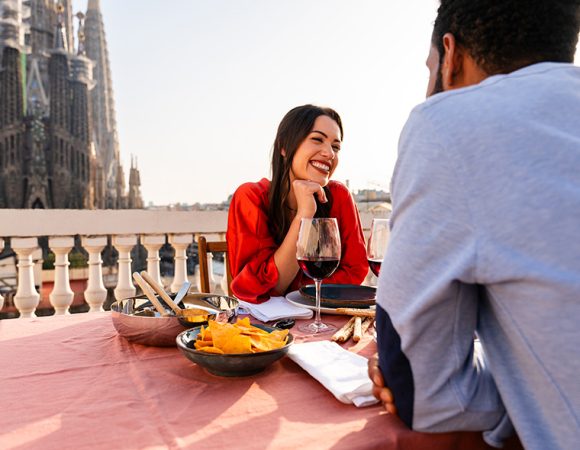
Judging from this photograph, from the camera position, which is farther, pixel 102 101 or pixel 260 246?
pixel 102 101

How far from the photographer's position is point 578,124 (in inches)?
26.7

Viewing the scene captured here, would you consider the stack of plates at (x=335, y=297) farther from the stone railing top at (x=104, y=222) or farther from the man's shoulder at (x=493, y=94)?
the stone railing top at (x=104, y=222)

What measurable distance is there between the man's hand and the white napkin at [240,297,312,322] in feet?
1.99

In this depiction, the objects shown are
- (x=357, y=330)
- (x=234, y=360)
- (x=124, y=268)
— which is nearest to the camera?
(x=234, y=360)

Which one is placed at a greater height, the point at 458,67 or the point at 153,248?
the point at 458,67

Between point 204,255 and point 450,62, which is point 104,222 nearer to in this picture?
point 204,255

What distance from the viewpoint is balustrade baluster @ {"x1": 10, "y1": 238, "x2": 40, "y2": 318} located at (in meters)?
3.36

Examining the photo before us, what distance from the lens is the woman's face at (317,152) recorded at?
96.6 inches

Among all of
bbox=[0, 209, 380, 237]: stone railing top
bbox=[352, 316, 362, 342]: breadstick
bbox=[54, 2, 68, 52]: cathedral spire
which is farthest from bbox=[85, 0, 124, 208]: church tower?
bbox=[352, 316, 362, 342]: breadstick

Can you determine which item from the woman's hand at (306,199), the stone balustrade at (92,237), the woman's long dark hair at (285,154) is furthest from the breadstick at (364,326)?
the stone balustrade at (92,237)

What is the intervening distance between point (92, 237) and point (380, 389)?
3.29m

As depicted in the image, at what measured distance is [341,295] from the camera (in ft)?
5.65

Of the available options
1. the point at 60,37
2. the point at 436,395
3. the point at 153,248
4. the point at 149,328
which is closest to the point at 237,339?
the point at 149,328

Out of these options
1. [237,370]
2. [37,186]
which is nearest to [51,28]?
[37,186]
